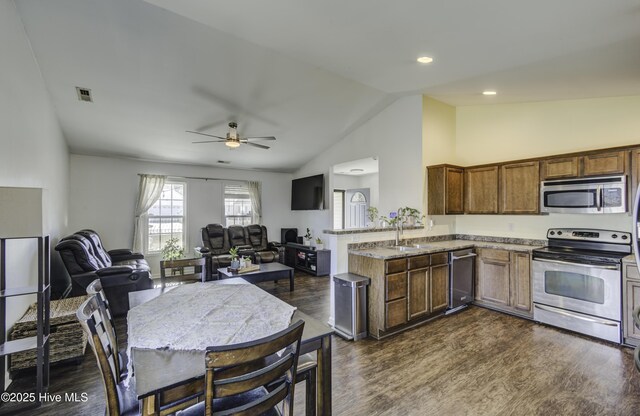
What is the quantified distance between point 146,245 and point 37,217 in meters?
4.99

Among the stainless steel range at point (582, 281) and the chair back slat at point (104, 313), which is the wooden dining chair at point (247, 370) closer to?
the chair back slat at point (104, 313)

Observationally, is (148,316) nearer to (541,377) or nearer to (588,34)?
(541,377)

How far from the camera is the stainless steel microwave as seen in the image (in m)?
3.37

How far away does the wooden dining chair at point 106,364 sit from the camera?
1.23 m

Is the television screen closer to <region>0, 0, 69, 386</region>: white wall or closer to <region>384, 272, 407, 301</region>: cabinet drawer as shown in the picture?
<region>384, 272, 407, 301</region>: cabinet drawer

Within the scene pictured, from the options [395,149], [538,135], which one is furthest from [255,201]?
[538,135]

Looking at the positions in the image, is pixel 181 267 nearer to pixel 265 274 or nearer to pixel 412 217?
pixel 265 274

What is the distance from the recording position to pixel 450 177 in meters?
4.60

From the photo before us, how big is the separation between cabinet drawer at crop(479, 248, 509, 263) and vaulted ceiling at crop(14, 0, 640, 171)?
2.22 metres

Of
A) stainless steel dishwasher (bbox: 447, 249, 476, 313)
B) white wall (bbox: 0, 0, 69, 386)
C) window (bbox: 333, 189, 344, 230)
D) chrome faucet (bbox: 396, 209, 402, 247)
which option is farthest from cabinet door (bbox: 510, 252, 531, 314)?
white wall (bbox: 0, 0, 69, 386)

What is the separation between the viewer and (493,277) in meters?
4.19

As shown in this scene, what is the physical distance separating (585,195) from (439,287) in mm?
2115

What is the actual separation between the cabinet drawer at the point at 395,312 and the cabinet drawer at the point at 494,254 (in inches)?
67.0

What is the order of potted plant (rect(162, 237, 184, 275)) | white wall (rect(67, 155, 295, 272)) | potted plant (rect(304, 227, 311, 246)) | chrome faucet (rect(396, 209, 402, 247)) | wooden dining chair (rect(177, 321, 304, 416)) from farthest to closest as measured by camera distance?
potted plant (rect(304, 227, 311, 246))
potted plant (rect(162, 237, 184, 275))
white wall (rect(67, 155, 295, 272))
chrome faucet (rect(396, 209, 402, 247))
wooden dining chair (rect(177, 321, 304, 416))
